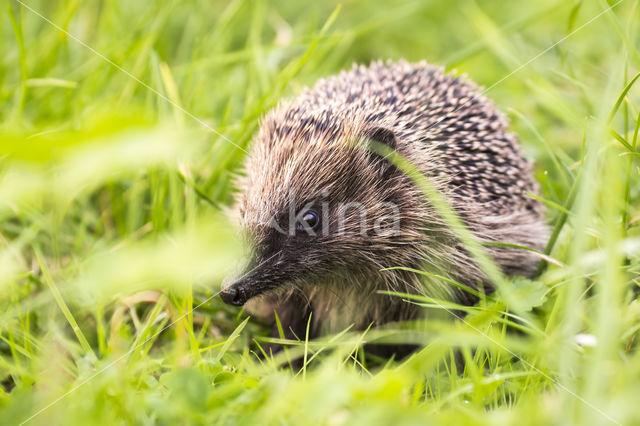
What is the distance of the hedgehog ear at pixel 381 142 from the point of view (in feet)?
10.4

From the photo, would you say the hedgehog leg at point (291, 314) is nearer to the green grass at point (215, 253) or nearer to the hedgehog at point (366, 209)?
the hedgehog at point (366, 209)

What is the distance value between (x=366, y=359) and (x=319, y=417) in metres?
1.46

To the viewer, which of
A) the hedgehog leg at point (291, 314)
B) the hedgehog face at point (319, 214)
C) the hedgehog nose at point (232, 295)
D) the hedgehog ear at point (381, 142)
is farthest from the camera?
the hedgehog leg at point (291, 314)

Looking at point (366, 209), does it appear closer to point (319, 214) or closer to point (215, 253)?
point (319, 214)

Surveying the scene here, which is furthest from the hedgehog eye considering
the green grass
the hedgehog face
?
the green grass

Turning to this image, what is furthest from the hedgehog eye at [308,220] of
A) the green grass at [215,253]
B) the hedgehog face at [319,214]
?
the green grass at [215,253]

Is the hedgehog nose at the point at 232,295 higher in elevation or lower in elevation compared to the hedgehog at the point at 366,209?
lower

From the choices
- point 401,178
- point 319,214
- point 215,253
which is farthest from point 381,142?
point 215,253

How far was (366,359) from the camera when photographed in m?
3.29

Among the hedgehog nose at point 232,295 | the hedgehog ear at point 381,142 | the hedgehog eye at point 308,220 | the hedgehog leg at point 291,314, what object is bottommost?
the hedgehog leg at point 291,314

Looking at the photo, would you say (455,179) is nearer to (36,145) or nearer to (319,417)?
(319,417)

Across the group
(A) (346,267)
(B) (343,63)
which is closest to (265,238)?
(A) (346,267)

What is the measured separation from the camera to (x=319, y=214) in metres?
3.18

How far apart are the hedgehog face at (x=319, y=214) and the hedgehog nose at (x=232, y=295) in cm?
3
